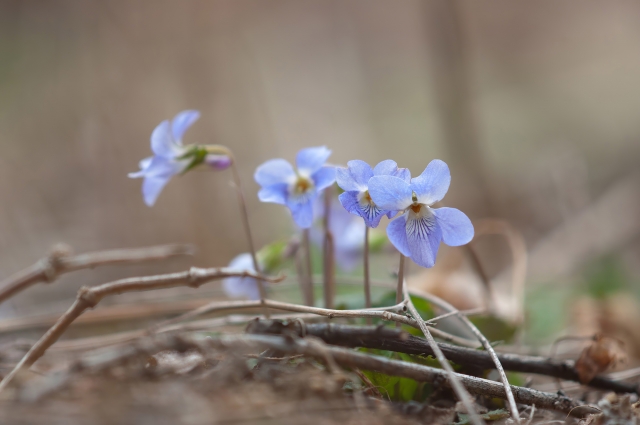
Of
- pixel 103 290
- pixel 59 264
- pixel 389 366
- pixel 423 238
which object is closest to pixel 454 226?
pixel 423 238

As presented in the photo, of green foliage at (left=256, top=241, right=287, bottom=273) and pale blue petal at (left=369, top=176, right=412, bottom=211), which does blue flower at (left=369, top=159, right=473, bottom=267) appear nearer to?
pale blue petal at (left=369, top=176, right=412, bottom=211)

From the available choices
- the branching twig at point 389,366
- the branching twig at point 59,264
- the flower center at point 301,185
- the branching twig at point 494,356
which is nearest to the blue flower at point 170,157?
the branching twig at point 59,264

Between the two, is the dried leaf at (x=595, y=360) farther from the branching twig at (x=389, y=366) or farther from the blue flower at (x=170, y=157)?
the blue flower at (x=170, y=157)

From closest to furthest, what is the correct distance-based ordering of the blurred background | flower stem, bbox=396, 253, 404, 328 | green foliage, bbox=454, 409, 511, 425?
green foliage, bbox=454, 409, 511, 425
flower stem, bbox=396, 253, 404, 328
the blurred background

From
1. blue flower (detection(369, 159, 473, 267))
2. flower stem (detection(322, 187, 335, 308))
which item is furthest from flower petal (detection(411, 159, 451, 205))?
flower stem (detection(322, 187, 335, 308))

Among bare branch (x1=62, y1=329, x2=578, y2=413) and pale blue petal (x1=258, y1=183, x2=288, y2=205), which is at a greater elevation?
pale blue petal (x1=258, y1=183, x2=288, y2=205)

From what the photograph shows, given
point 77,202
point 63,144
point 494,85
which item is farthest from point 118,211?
point 494,85

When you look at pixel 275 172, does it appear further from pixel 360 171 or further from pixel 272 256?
pixel 272 256

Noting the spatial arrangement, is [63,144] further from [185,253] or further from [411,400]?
[411,400]
